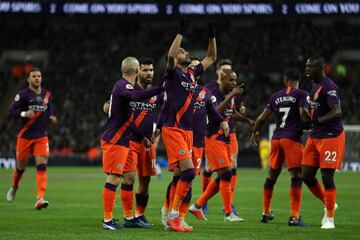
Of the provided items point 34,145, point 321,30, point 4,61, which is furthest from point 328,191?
point 4,61

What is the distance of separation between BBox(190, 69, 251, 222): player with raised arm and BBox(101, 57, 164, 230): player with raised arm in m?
2.19

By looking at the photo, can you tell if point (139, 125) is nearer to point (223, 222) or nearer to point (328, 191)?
point (223, 222)

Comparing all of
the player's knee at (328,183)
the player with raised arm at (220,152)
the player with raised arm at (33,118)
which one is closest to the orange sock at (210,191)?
the player with raised arm at (220,152)

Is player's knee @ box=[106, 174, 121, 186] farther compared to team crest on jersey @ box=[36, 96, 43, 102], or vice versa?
team crest on jersey @ box=[36, 96, 43, 102]

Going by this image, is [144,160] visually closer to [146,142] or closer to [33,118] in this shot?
[146,142]

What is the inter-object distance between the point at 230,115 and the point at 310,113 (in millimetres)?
2111

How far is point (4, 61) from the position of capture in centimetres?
4853

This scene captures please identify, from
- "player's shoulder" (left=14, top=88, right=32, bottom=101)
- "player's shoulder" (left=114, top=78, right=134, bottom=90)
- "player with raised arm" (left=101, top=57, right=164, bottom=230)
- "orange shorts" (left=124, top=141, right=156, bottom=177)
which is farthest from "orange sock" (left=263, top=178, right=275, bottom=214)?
"player's shoulder" (left=14, top=88, right=32, bottom=101)

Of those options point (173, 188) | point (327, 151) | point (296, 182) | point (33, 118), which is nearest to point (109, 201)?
point (173, 188)

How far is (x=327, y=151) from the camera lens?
12672 millimetres

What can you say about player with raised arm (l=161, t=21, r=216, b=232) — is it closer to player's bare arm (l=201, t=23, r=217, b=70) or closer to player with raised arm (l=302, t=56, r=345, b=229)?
player's bare arm (l=201, t=23, r=217, b=70)

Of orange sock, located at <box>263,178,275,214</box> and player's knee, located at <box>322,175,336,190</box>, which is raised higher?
player's knee, located at <box>322,175,336,190</box>

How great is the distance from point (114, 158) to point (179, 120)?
43.9 inches

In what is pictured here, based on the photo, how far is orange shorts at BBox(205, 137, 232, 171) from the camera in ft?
47.1
